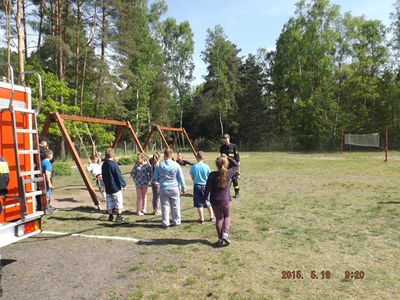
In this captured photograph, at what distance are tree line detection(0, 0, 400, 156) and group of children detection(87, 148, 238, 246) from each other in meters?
14.8

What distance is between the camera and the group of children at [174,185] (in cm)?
616

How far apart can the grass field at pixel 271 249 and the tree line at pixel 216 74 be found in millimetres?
16337

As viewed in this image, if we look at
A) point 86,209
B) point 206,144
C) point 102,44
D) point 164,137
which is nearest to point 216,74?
point 206,144

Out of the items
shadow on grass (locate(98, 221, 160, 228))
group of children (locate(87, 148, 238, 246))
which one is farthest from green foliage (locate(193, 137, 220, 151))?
shadow on grass (locate(98, 221, 160, 228))

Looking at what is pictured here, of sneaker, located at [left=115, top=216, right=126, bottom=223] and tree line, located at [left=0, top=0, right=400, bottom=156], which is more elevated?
tree line, located at [left=0, top=0, right=400, bottom=156]

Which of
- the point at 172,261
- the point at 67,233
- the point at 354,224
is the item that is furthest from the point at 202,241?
the point at 354,224

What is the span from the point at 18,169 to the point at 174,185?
10.9ft

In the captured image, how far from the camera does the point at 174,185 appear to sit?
7426mm

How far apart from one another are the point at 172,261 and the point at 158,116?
141 feet

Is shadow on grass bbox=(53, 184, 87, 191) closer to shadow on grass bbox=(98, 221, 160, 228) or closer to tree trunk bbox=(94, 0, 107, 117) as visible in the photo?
shadow on grass bbox=(98, 221, 160, 228)

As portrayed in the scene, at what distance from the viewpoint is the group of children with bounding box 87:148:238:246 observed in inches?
243

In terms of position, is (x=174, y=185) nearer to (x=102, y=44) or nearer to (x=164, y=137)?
(x=164, y=137)

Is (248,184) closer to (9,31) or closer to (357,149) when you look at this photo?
(9,31)

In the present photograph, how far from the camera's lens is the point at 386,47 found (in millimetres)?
42938
